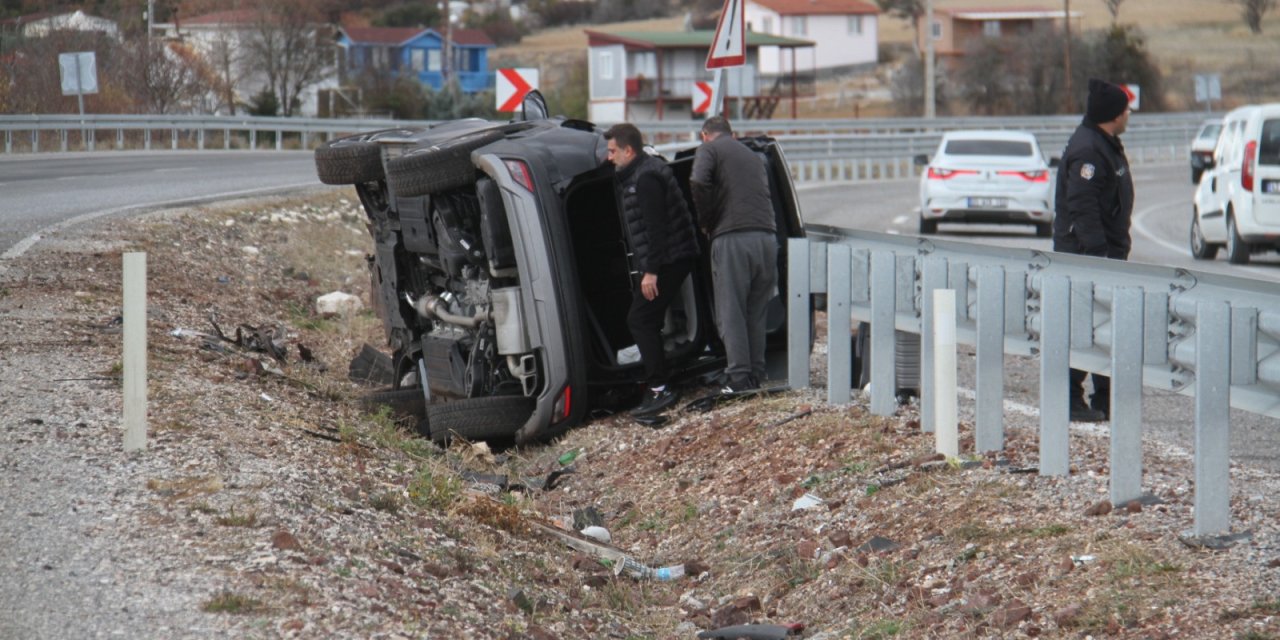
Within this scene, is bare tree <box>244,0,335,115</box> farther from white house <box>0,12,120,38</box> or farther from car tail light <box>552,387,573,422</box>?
car tail light <box>552,387,573,422</box>

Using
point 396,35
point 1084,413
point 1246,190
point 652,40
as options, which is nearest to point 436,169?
point 1084,413

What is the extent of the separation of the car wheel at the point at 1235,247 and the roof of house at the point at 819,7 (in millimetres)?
81538

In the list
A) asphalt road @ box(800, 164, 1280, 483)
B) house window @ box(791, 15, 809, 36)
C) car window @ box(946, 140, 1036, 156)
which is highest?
house window @ box(791, 15, 809, 36)

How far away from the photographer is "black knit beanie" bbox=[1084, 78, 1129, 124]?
8758mm

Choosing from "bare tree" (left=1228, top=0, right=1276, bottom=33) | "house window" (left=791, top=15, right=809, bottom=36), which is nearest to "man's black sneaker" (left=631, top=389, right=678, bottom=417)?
"house window" (left=791, top=15, right=809, bottom=36)

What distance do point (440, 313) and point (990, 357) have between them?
13.1 feet

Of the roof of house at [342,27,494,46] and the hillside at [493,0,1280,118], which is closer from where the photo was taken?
the roof of house at [342,27,494,46]

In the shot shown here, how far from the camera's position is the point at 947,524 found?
20.5 ft

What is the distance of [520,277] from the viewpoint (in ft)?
29.3

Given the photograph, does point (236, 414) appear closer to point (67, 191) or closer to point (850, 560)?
point (850, 560)

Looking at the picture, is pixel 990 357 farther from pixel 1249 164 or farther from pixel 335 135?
pixel 335 135

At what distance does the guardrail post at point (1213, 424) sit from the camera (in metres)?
5.54

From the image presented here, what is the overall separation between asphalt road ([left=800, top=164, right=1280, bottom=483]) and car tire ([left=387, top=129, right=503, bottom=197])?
340 centimetres

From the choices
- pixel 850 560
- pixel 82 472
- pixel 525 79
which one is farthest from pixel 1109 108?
pixel 525 79
